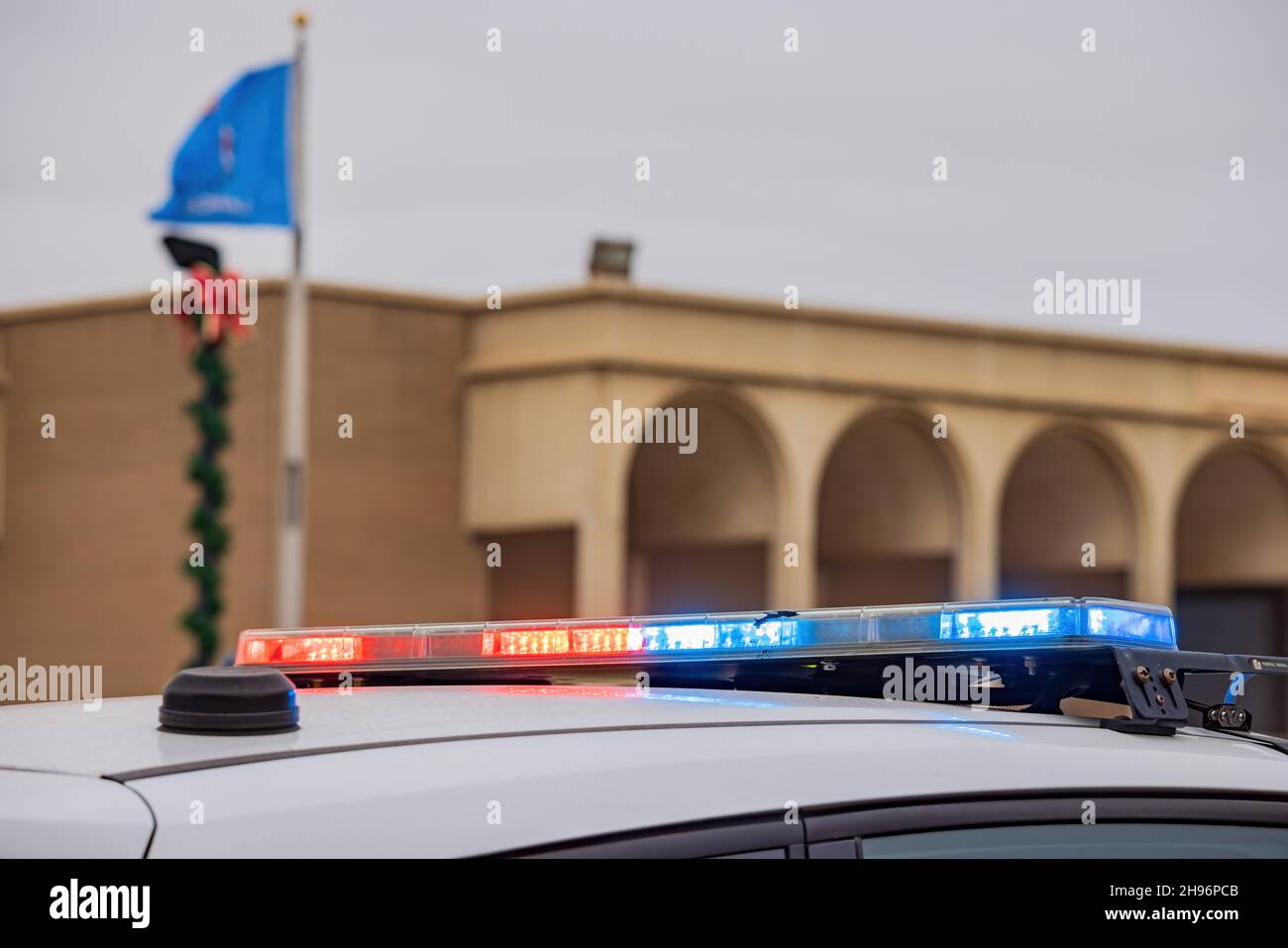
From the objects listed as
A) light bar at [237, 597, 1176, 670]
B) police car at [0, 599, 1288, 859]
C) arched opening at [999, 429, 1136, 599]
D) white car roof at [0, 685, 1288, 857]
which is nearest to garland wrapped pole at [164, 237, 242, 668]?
arched opening at [999, 429, 1136, 599]

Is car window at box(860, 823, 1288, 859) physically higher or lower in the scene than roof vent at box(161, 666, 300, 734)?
lower

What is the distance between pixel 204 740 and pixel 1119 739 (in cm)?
112

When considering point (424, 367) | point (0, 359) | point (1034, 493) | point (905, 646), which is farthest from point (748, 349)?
point (905, 646)

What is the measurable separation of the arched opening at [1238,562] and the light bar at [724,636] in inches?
1180

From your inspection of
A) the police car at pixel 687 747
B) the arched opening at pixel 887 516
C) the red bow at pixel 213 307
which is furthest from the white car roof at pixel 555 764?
the arched opening at pixel 887 516

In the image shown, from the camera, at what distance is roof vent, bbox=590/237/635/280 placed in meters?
25.6

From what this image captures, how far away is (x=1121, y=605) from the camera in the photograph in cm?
243

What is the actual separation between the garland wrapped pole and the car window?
20808 millimetres

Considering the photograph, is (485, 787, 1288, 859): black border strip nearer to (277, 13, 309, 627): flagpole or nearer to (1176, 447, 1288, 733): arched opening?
(277, 13, 309, 627): flagpole

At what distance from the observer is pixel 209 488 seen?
2458cm

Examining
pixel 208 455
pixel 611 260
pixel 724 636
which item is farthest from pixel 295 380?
pixel 724 636

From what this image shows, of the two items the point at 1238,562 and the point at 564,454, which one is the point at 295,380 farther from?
the point at 1238,562

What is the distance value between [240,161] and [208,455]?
21.5 feet
